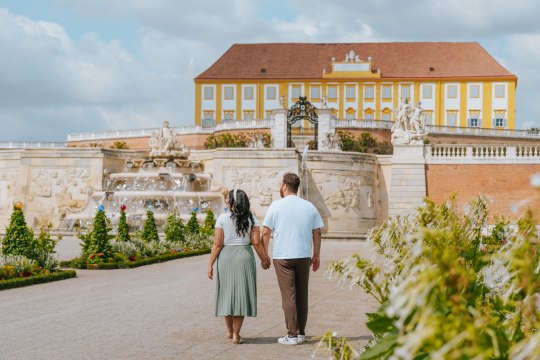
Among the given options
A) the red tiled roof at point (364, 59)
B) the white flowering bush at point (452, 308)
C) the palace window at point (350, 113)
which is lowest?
the white flowering bush at point (452, 308)

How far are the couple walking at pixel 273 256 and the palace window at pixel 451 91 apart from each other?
68.1 meters

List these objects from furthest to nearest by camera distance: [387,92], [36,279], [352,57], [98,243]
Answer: [352,57]
[387,92]
[98,243]
[36,279]

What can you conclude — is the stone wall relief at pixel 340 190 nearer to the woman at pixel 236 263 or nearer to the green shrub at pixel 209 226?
the green shrub at pixel 209 226

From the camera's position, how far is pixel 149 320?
358 inches

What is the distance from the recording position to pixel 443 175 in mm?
33781

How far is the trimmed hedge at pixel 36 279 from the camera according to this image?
40.5ft

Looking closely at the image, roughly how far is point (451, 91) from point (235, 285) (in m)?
68.6

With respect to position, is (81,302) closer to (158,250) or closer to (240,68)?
(158,250)

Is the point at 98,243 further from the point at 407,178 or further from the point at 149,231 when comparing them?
the point at 407,178

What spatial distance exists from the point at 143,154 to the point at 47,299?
2568cm

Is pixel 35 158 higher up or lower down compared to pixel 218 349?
higher up

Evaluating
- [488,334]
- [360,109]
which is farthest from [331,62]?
[488,334]

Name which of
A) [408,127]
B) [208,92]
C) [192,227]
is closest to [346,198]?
[408,127]

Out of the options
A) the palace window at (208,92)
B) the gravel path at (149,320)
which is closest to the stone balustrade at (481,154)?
the gravel path at (149,320)
